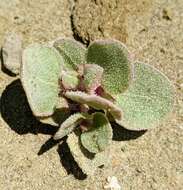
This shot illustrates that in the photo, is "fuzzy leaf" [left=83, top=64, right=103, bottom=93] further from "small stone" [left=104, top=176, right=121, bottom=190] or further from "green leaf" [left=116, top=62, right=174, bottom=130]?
"small stone" [left=104, top=176, right=121, bottom=190]

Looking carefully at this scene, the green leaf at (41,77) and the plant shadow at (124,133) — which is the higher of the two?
the green leaf at (41,77)

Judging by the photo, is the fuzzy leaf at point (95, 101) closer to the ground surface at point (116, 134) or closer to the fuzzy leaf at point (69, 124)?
the fuzzy leaf at point (69, 124)

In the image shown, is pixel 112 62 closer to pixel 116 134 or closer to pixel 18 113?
pixel 116 134

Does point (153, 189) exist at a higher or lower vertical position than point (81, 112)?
lower

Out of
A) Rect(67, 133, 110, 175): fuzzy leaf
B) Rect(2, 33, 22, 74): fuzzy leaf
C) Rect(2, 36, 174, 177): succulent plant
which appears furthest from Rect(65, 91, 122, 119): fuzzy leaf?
Rect(2, 33, 22, 74): fuzzy leaf

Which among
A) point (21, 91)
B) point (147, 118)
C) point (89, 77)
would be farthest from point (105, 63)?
point (21, 91)

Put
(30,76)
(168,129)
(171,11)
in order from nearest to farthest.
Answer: (30,76) < (168,129) < (171,11)

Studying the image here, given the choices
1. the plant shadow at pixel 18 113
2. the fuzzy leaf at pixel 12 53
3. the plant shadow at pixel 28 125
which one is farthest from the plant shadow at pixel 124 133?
the fuzzy leaf at pixel 12 53

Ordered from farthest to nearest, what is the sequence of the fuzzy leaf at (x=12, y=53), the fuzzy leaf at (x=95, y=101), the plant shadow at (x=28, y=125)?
the fuzzy leaf at (x=12, y=53)
the plant shadow at (x=28, y=125)
the fuzzy leaf at (x=95, y=101)

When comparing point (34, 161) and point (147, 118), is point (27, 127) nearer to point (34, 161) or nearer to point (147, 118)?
point (34, 161)
